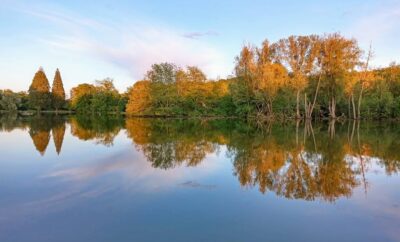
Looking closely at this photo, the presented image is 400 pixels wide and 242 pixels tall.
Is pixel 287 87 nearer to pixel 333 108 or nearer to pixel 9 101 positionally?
pixel 333 108

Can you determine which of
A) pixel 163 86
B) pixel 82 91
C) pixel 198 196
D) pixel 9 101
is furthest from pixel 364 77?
pixel 9 101

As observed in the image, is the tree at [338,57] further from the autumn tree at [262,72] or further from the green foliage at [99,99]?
the green foliage at [99,99]

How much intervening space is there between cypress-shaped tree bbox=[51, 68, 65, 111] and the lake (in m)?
84.4

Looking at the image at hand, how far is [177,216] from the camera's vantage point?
687 centimetres

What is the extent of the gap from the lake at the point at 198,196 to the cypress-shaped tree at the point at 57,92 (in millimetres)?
84377

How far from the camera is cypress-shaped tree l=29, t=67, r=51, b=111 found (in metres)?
89.2

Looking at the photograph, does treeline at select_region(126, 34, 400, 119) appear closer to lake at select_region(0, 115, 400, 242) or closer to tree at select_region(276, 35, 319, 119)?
tree at select_region(276, 35, 319, 119)

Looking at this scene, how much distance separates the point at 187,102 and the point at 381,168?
48.0m

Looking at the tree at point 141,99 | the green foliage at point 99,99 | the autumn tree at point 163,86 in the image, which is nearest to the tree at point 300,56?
the autumn tree at point 163,86

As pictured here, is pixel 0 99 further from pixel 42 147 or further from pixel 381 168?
pixel 381 168

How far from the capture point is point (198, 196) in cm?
847

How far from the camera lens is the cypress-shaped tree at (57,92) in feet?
305

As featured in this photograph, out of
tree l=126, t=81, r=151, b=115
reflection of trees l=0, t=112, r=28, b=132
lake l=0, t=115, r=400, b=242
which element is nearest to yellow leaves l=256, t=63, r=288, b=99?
tree l=126, t=81, r=151, b=115

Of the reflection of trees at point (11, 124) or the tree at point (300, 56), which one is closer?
the reflection of trees at point (11, 124)
